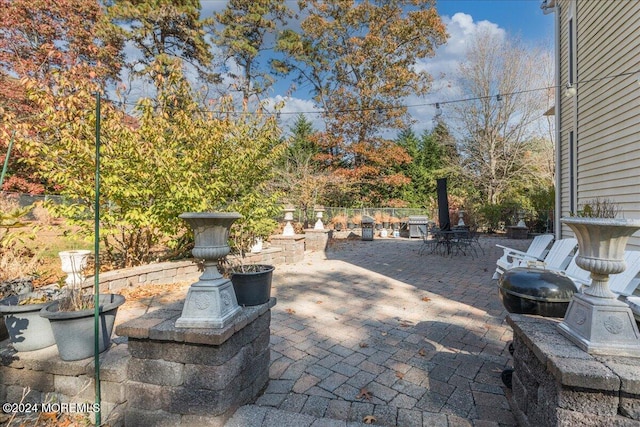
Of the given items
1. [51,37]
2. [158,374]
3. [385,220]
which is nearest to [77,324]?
[158,374]

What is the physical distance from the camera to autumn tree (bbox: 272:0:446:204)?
572 inches

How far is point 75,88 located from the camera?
14.0 ft

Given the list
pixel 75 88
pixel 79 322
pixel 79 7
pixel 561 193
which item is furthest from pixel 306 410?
pixel 79 7

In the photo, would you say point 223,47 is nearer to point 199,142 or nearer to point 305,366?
point 199,142

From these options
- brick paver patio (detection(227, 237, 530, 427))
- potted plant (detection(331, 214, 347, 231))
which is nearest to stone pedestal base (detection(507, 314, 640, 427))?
brick paver patio (detection(227, 237, 530, 427))

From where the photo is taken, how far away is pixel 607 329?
1.35 meters

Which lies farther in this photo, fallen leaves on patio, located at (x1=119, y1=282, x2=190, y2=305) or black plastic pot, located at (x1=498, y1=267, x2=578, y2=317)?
fallen leaves on patio, located at (x1=119, y1=282, x2=190, y2=305)

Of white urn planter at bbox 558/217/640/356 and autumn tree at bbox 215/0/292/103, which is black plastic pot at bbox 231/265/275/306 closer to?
white urn planter at bbox 558/217/640/356

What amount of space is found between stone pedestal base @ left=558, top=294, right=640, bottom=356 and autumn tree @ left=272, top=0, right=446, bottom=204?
44.1 ft

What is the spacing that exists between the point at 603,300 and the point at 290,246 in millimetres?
5826

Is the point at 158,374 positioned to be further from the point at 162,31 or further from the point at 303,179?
the point at 162,31

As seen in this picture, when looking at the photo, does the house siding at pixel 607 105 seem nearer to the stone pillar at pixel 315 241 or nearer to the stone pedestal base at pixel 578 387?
the stone pedestal base at pixel 578 387

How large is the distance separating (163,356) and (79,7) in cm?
1310

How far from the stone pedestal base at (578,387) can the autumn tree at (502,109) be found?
16.5m
